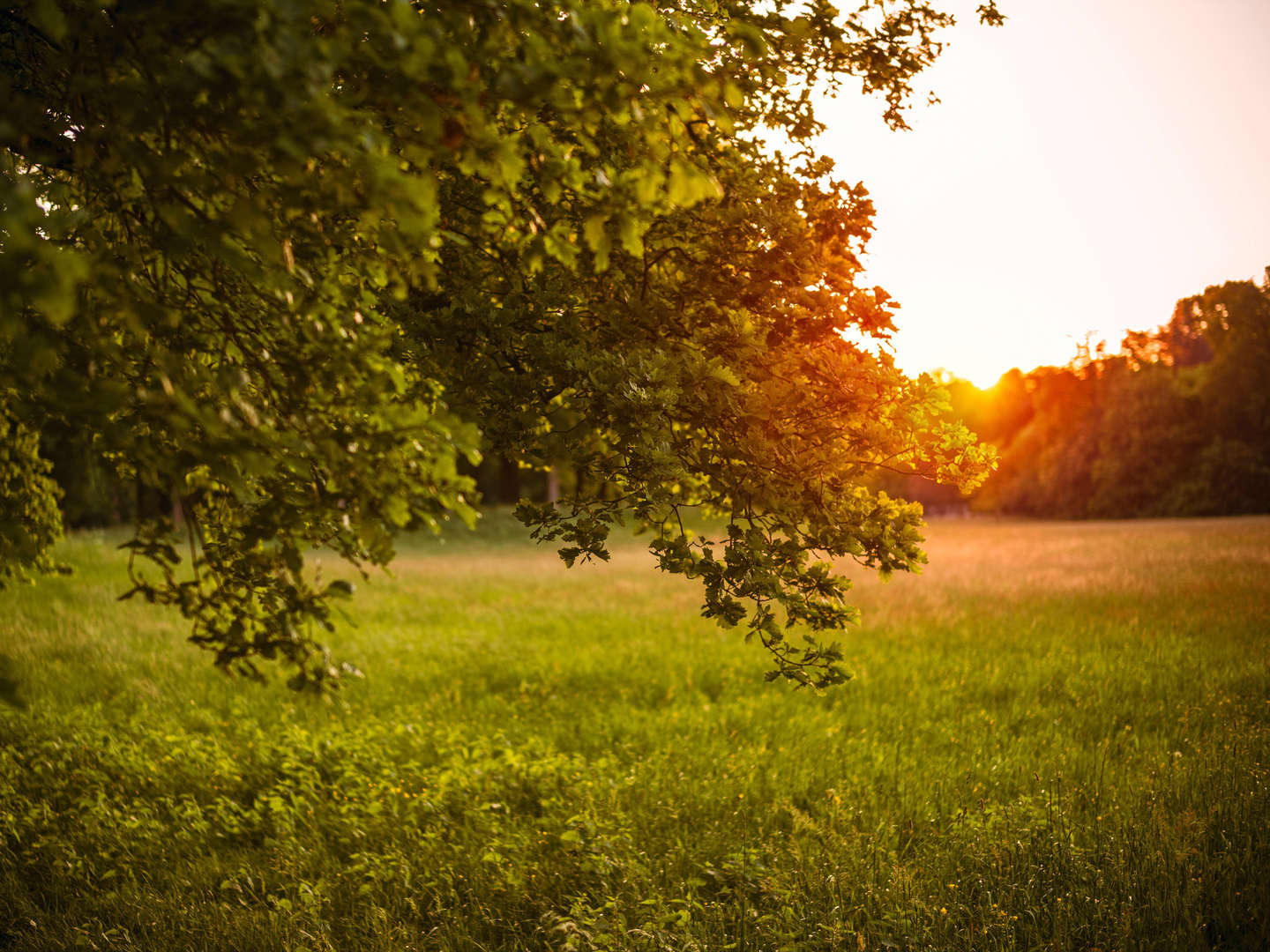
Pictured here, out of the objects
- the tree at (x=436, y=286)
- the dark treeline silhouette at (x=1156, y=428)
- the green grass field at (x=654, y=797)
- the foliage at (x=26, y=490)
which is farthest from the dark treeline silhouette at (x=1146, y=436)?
the tree at (x=436, y=286)

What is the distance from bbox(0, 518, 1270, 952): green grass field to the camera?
442 cm

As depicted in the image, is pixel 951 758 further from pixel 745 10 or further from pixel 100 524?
pixel 100 524

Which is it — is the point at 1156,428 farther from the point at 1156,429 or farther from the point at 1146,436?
the point at 1146,436

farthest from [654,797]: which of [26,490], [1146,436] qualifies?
[1146,436]

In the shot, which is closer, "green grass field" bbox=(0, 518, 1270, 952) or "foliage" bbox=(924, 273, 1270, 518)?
"green grass field" bbox=(0, 518, 1270, 952)

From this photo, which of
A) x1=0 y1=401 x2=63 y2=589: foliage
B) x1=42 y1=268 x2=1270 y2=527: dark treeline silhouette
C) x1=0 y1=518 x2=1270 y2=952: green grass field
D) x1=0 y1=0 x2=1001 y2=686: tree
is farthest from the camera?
x1=42 y1=268 x2=1270 y2=527: dark treeline silhouette

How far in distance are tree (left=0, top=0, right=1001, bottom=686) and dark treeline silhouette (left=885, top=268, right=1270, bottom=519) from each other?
149 ft

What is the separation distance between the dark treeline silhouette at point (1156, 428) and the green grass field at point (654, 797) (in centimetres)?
4077

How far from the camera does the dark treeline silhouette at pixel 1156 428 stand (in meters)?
53.5

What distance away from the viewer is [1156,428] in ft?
192

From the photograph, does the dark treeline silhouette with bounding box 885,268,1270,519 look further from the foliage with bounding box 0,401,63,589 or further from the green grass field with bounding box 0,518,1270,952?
the foliage with bounding box 0,401,63,589

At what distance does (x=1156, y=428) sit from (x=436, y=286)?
69.4 meters

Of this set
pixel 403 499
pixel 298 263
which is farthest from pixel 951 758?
pixel 298 263

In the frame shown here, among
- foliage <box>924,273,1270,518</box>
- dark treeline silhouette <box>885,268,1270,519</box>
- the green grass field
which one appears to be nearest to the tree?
the green grass field
